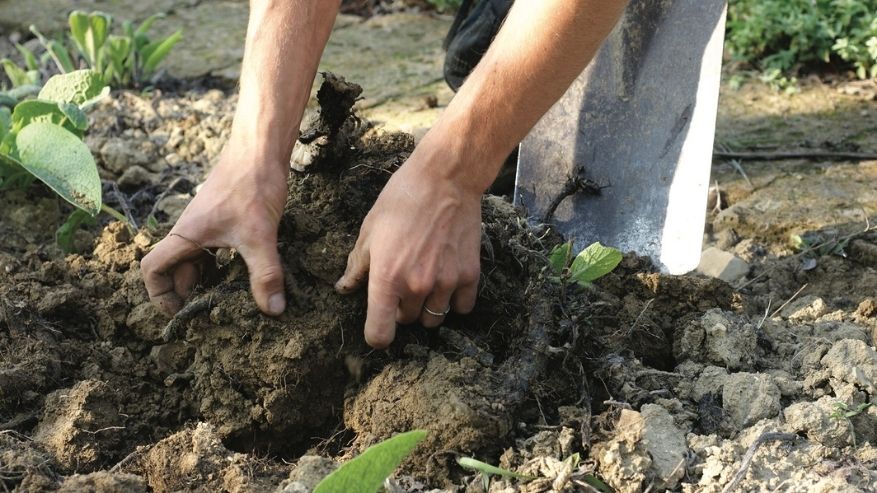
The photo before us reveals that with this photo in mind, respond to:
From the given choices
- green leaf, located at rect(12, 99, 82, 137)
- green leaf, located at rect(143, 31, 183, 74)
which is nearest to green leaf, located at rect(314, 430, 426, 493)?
green leaf, located at rect(12, 99, 82, 137)

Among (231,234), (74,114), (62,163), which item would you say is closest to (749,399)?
(231,234)

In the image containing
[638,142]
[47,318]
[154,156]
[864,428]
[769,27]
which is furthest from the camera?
[769,27]

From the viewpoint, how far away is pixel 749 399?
1786 millimetres

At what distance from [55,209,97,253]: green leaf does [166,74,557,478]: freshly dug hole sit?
26.5 inches

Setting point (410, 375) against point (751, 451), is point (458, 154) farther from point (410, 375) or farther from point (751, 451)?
point (751, 451)

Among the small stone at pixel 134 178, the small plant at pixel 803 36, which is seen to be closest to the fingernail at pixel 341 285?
the small stone at pixel 134 178

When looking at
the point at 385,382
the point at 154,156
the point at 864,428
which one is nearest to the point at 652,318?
the point at 864,428

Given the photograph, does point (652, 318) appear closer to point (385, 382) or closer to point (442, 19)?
point (385, 382)

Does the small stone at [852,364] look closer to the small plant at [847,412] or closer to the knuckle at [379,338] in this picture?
the small plant at [847,412]

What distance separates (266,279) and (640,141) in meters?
1.24

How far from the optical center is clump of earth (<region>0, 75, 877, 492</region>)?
65.3 inches

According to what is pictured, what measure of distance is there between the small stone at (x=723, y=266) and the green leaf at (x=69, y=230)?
1.56 metres

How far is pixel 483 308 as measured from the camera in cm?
200

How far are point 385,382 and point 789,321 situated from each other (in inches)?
37.4
